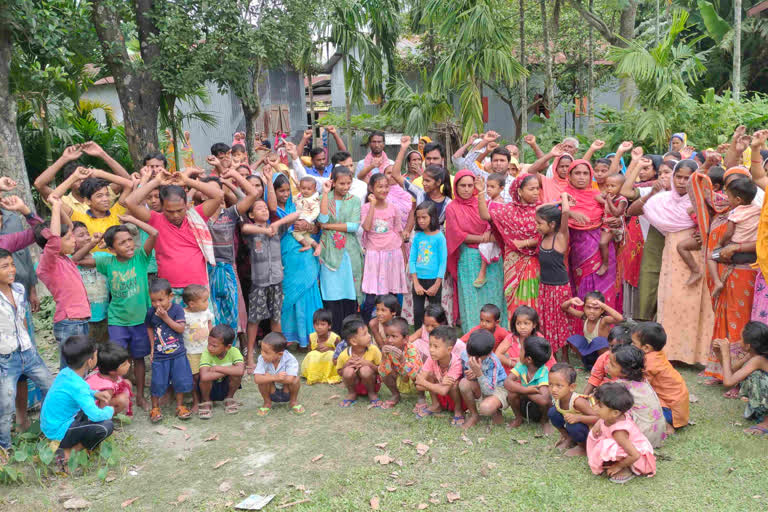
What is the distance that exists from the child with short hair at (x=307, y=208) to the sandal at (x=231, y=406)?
1.71 meters

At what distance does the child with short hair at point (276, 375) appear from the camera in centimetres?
510

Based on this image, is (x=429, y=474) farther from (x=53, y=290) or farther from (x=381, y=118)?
(x=381, y=118)

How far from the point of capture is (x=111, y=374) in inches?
181

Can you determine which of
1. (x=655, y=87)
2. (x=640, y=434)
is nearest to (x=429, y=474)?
(x=640, y=434)

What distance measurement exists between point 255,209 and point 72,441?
259cm

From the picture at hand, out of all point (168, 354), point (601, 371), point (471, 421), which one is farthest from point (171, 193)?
point (601, 371)

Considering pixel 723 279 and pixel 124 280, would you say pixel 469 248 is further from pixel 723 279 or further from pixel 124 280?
pixel 124 280

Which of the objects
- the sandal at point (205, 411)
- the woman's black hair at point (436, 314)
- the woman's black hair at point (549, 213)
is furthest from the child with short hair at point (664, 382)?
the sandal at point (205, 411)

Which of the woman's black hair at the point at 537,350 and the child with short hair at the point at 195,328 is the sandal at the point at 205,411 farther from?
the woman's black hair at the point at 537,350

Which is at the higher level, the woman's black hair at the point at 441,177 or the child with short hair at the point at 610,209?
the woman's black hair at the point at 441,177

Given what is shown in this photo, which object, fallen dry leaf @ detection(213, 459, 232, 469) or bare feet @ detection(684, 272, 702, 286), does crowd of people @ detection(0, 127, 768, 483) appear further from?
fallen dry leaf @ detection(213, 459, 232, 469)

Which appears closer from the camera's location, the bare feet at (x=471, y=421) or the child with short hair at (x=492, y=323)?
the bare feet at (x=471, y=421)

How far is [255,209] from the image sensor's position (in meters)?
6.01

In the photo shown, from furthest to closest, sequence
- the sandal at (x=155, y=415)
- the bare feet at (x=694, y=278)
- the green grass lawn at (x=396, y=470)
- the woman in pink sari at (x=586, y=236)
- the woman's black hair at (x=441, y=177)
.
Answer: the woman's black hair at (x=441, y=177)
the woman in pink sari at (x=586, y=236)
the bare feet at (x=694, y=278)
the sandal at (x=155, y=415)
the green grass lawn at (x=396, y=470)
